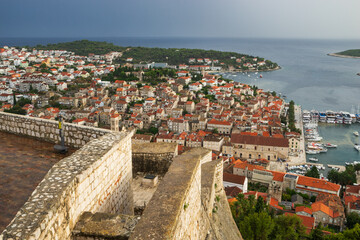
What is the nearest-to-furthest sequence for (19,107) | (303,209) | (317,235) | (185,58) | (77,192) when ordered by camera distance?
(77,192), (317,235), (303,209), (19,107), (185,58)

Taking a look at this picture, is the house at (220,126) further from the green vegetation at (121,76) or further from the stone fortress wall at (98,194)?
the stone fortress wall at (98,194)

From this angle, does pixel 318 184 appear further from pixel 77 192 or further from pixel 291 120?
pixel 77 192

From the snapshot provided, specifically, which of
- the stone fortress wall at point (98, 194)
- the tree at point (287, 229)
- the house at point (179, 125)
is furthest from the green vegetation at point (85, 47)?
the stone fortress wall at point (98, 194)

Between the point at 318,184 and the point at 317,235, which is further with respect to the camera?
the point at 318,184

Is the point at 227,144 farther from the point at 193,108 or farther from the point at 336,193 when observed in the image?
the point at 193,108

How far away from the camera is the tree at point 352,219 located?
14759 millimetres

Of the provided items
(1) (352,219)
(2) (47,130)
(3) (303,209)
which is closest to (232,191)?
(3) (303,209)

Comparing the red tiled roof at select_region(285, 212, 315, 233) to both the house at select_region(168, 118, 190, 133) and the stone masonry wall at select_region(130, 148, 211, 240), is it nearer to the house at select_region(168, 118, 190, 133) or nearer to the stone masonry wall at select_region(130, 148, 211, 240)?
the stone masonry wall at select_region(130, 148, 211, 240)

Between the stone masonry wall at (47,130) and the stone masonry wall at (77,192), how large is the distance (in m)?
0.67

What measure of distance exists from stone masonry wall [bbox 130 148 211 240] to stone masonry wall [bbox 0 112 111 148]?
1.13 m

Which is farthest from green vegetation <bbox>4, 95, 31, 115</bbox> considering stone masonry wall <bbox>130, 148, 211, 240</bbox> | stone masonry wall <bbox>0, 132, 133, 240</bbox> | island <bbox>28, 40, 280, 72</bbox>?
island <bbox>28, 40, 280, 72</bbox>

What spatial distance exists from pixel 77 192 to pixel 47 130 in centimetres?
220

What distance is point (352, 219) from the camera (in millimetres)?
14875

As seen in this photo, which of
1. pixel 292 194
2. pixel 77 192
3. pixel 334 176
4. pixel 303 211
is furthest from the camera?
pixel 334 176
